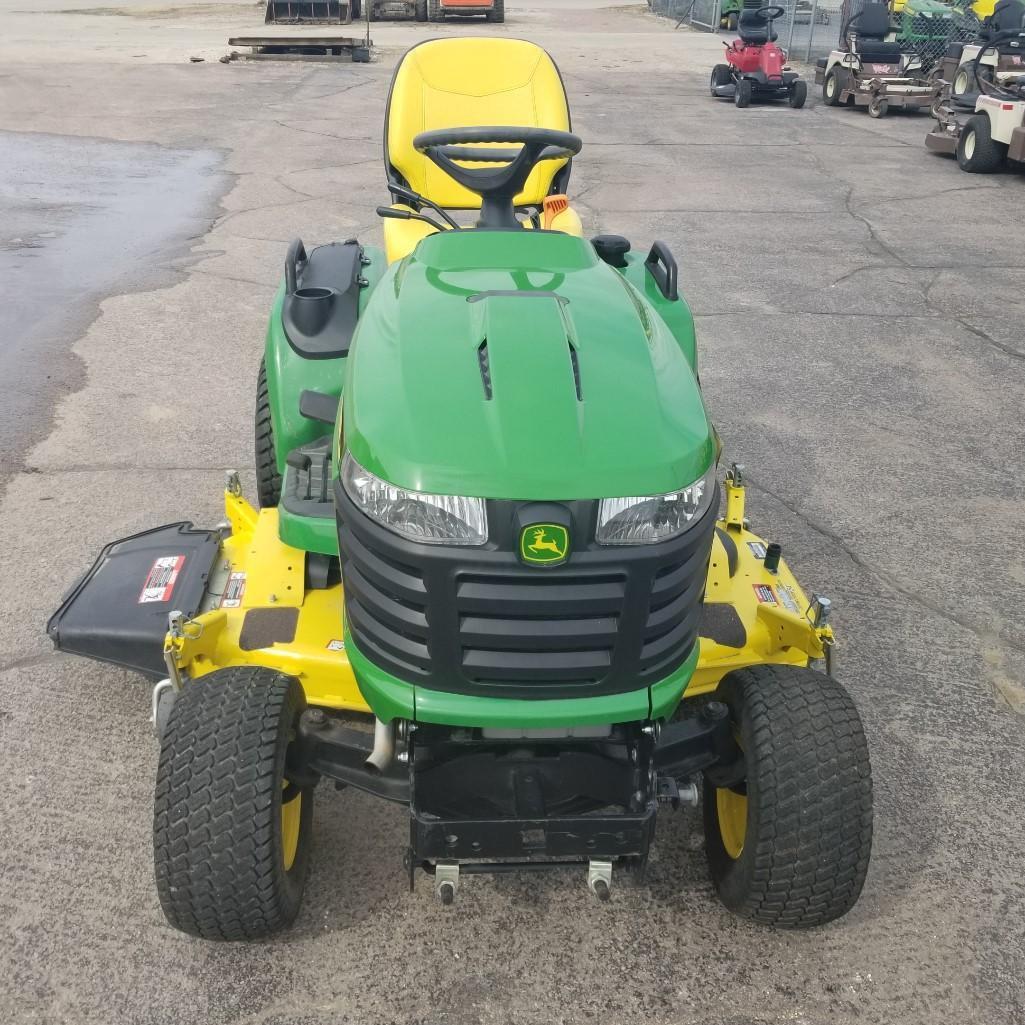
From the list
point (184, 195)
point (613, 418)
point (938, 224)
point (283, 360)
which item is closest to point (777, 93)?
point (938, 224)

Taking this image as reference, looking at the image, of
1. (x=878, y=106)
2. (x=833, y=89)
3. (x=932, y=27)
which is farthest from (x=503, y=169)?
(x=932, y=27)

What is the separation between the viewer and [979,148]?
10094 mm

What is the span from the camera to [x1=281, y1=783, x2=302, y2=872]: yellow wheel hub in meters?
2.22

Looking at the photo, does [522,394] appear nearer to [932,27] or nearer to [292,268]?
[292,268]

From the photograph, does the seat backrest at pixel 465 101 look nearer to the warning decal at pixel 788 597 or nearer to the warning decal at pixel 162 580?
the warning decal at pixel 162 580

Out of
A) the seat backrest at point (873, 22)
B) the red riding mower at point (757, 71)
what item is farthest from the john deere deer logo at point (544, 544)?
the seat backrest at point (873, 22)

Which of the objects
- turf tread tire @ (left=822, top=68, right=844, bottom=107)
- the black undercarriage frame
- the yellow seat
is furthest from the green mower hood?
turf tread tire @ (left=822, top=68, right=844, bottom=107)

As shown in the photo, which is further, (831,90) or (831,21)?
(831,21)

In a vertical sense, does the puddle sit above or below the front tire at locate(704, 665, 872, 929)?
below

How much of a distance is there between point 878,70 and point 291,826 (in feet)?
45.7

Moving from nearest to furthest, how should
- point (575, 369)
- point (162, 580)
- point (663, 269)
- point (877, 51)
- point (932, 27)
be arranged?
point (575, 369), point (162, 580), point (663, 269), point (877, 51), point (932, 27)

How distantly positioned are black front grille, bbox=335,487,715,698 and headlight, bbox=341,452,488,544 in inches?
0.7

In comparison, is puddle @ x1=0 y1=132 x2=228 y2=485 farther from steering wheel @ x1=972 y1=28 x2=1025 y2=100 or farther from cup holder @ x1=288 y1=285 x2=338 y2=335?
steering wheel @ x1=972 y1=28 x2=1025 y2=100

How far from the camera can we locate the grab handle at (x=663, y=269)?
2928mm
